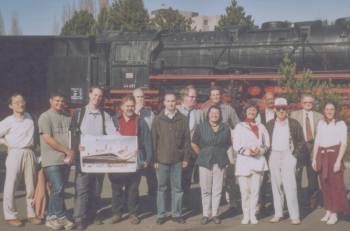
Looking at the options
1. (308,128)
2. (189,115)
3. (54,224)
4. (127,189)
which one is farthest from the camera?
(189,115)

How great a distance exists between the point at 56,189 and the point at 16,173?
64 cm

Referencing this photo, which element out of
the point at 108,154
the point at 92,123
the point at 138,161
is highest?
the point at 92,123

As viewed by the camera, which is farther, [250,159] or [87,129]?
[250,159]

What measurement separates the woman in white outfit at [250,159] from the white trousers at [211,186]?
0.94ft

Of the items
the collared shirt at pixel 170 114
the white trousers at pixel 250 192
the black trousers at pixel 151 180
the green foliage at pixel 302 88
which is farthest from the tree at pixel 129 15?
the white trousers at pixel 250 192

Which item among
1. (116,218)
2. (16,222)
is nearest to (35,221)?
(16,222)

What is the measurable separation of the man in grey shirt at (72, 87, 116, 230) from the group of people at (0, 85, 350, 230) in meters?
0.01

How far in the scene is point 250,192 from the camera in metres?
9.32

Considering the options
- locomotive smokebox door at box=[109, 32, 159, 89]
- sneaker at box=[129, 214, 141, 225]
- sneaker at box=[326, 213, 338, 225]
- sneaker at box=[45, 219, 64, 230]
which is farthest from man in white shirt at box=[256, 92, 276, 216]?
locomotive smokebox door at box=[109, 32, 159, 89]

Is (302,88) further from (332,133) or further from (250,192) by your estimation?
(250,192)

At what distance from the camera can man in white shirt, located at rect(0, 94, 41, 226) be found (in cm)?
906

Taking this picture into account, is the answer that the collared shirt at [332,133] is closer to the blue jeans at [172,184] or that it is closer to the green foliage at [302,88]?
the blue jeans at [172,184]

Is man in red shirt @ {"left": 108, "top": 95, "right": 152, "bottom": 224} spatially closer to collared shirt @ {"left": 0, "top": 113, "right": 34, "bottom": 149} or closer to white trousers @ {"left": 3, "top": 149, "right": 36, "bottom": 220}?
white trousers @ {"left": 3, "top": 149, "right": 36, "bottom": 220}

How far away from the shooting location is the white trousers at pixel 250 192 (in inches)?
363
